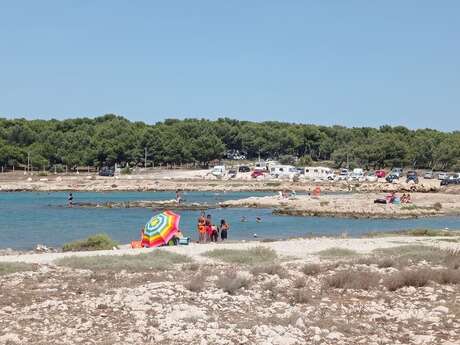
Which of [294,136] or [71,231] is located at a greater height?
[294,136]

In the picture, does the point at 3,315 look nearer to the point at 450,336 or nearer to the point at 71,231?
the point at 450,336

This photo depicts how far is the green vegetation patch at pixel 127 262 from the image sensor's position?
62.2 ft

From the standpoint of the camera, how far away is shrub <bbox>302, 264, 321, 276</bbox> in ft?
61.4

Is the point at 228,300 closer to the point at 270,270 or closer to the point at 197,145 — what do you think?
the point at 270,270

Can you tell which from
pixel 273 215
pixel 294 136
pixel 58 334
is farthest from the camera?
pixel 294 136

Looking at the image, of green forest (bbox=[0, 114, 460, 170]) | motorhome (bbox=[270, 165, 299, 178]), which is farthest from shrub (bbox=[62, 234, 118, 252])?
green forest (bbox=[0, 114, 460, 170])

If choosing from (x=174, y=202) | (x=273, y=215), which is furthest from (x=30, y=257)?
(x=174, y=202)

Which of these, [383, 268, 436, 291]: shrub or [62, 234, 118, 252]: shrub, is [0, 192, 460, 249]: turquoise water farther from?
[383, 268, 436, 291]: shrub

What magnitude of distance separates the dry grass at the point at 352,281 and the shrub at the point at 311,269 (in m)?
1.03

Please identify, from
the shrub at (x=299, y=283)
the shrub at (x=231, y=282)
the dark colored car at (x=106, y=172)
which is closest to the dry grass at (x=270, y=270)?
the shrub at (x=299, y=283)

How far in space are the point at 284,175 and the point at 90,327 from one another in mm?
112744

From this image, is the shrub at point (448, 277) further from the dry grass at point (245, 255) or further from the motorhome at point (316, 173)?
the motorhome at point (316, 173)

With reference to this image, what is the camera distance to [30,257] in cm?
2208

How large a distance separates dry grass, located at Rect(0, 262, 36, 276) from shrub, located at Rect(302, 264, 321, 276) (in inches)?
281
